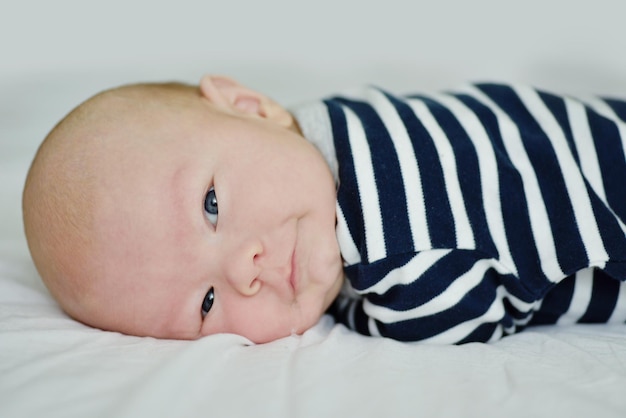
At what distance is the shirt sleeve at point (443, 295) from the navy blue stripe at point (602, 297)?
107 millimetres

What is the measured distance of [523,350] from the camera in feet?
3.23

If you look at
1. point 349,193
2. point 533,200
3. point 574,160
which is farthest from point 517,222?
point 349,193

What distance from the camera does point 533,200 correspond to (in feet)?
3.63

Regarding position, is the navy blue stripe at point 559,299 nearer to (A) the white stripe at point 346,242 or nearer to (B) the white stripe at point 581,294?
(B) the white stripe at point 581,294

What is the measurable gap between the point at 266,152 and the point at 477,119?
352 millimetres

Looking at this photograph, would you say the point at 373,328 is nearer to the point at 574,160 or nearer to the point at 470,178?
the point at 470,178

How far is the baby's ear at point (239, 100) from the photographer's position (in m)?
1.20

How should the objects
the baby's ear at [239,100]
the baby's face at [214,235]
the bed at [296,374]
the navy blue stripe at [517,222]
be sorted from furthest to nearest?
the baby's ear at [239,100]
the navy blue stripe at [517,222]
the baby's face at [214,235]
the bed at [296,374]

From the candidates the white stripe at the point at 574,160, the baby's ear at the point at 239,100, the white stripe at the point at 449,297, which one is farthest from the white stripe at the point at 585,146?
the baby's ear at the point at 239,100

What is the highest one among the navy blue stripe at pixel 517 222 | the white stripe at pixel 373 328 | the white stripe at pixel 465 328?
the navy blue stripe at pixel 517 222

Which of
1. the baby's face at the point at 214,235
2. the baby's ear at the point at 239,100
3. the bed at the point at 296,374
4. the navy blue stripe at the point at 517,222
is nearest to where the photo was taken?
the bed at the point at 296,374

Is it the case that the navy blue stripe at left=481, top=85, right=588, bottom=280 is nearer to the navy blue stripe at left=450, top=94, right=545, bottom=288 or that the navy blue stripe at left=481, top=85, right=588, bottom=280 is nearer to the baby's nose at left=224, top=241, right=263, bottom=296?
the navy blue stripe at left=450, top=94, right=545, bottom=288

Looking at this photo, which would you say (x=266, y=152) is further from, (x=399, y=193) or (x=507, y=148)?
(x=507, y=148)

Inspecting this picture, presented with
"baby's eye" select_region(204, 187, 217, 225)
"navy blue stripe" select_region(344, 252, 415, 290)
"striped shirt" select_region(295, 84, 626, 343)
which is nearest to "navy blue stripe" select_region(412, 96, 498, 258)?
"striped shirt" select_region(295, 84, 626, 343)
